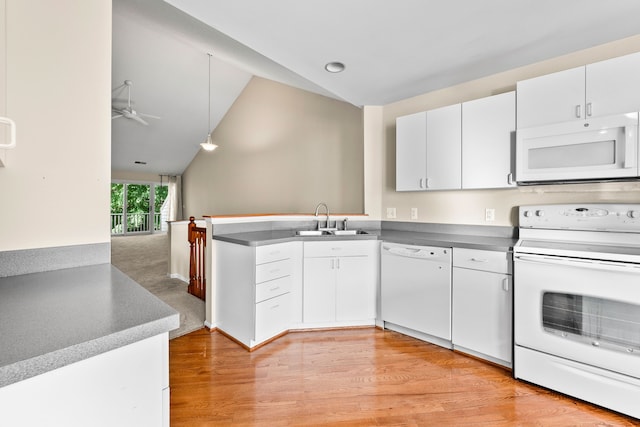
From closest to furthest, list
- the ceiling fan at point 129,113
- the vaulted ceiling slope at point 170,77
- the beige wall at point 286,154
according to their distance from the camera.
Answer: the vaulted ceiling slope at point 170,77 < the beige wall at point 286,154 < the ceiling fan at point 129,113

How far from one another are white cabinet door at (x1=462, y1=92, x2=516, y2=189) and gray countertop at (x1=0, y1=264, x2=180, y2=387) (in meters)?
2.49

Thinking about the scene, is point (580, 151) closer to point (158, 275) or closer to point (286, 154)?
point (286, 154)

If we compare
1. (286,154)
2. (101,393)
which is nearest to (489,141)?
(101,393)

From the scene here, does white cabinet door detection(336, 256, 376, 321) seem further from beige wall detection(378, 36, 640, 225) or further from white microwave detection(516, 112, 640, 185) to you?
white microwave detection(516, 112, 640, 185)

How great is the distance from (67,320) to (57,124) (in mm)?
1056

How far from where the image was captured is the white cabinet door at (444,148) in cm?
257

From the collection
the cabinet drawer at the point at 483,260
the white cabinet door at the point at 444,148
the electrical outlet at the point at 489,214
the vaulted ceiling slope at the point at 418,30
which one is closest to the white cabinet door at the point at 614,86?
the vaulted ceiling slope at the point at 418,30

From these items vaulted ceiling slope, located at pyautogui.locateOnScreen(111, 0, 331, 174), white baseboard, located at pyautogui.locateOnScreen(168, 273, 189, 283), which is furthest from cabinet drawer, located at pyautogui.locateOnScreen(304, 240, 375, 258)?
white baseboard, located at pyautogui.locateOnScreen(168, 273, 189, 283)

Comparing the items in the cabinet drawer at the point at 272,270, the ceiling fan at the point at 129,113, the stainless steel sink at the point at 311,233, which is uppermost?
the ceiling fan at the point at 129,113

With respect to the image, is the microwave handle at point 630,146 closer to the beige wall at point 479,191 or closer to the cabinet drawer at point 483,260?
the beige wall at point 479,191

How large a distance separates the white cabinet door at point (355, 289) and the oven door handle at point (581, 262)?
1.22 metres

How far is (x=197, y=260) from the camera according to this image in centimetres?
376

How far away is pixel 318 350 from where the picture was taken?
235 cm

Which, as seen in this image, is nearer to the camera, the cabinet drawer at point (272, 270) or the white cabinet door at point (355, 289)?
the cabinet drawer at point (272, 270)
